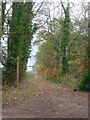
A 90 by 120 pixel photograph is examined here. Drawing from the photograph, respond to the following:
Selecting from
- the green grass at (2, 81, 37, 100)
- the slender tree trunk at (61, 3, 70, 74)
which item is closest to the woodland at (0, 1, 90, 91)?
the slender tree trunk at (61, 3, 70, 74)

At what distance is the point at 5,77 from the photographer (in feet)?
13.4

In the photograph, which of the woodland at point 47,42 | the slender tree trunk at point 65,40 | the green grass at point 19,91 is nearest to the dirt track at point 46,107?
the green grass at point 19,91

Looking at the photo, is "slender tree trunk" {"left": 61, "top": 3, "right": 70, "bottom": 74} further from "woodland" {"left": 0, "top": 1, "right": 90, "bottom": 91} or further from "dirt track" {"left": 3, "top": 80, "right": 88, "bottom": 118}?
"dirt track" {"left": 3, "top": 80, "right": 88, "bottom": 118}

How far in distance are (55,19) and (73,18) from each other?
48 cm

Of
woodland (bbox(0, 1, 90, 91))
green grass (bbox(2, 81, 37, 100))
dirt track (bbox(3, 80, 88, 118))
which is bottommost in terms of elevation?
dirt track (bbox(3, 80, 88, 118))

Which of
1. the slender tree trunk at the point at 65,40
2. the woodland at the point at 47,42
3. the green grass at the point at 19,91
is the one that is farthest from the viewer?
the slender tree trunk at the point at 65,40

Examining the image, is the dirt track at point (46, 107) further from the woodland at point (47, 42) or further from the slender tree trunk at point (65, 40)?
the slender tree trunk at point (65, 40)

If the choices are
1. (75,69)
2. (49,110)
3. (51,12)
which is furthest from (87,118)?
(51,12)

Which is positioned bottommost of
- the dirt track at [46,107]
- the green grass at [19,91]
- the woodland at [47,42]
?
the dirt track at [46,107]

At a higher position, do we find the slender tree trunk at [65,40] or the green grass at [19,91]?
the slender tree trunk at [65,40]

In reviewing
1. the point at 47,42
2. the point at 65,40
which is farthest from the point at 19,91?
the point at 65,40

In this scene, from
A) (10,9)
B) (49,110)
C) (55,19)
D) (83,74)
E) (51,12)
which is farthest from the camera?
(55,19)

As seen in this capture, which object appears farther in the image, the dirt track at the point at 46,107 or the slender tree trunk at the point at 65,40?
the slender tree trunk at the point at 65,40

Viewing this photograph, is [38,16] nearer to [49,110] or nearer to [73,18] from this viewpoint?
[73,18]
